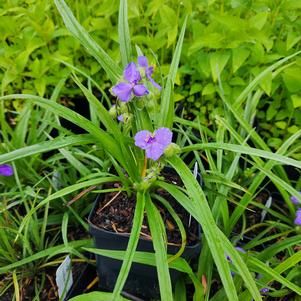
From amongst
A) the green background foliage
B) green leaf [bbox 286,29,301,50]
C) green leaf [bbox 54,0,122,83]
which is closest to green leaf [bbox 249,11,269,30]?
the green background foliage

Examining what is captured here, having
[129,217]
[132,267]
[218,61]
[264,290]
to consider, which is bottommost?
[264,290]

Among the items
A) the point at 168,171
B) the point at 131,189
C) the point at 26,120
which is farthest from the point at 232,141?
the point at 26,120

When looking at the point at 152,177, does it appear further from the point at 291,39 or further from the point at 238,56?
the point at 291,39

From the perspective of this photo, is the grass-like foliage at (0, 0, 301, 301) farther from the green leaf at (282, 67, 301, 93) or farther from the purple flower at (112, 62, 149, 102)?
the green leaf at (282, 67, 301, 93)

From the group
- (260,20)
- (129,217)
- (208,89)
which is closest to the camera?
(129,217)

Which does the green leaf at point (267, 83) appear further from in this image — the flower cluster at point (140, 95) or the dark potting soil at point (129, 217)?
the flower cluster at point (140, 95)

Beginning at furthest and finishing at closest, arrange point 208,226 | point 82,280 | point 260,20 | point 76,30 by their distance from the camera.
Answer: point 260,20 → point 82,280 → point 76,30 → point 208,226

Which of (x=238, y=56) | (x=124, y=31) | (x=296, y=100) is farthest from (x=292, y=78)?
(x=124, y=31)
